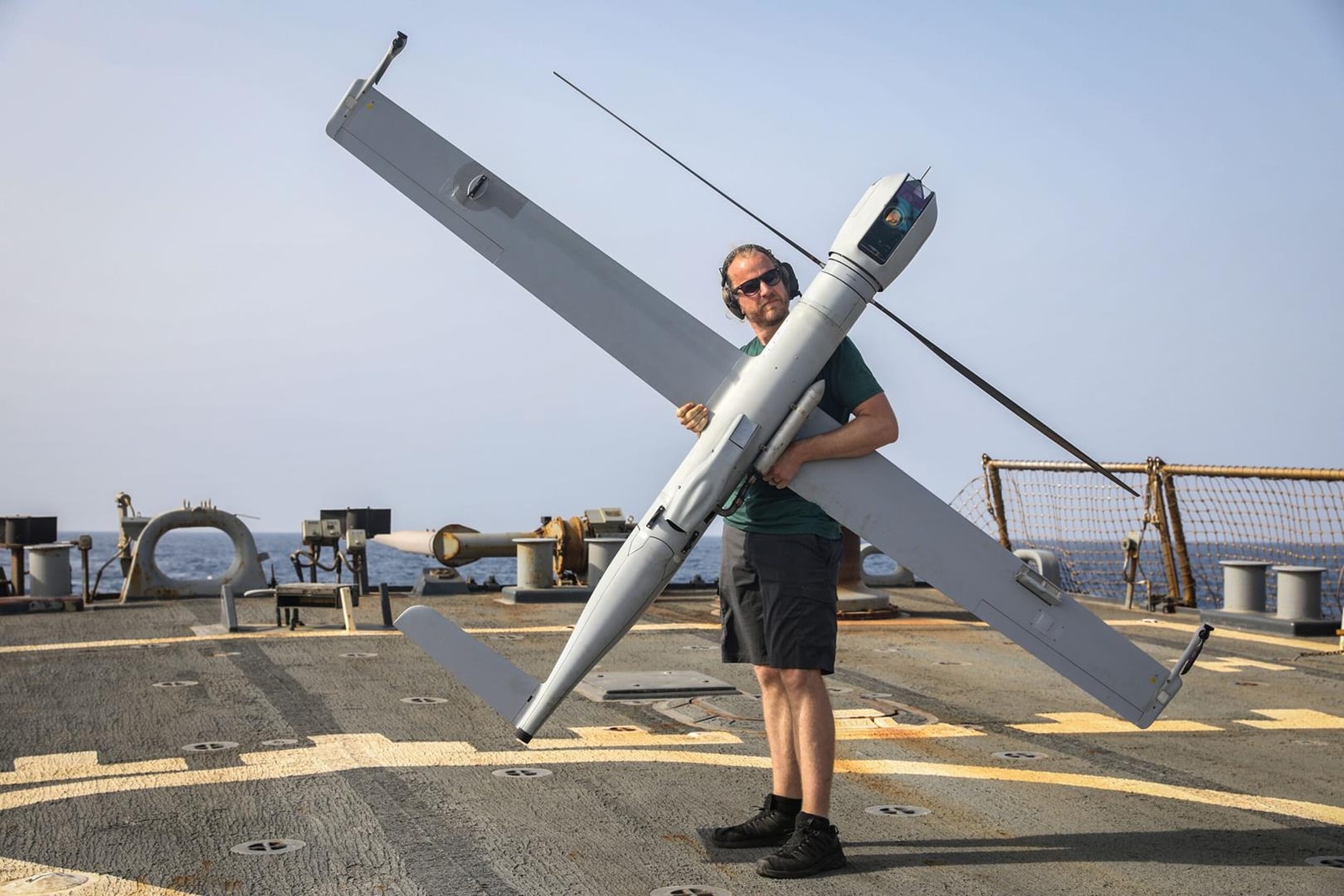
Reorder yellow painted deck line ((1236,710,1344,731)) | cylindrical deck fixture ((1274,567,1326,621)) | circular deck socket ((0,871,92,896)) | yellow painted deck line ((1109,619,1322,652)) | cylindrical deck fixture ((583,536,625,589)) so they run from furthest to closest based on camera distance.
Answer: cylindrical deck fixture ((583,536,625,589)) < cylindrical deck fixture ((1274,567,1326,621)) < yellow painted deck line ((1109,619,1322,652)) < yellow painted deck line ((1236,710,1344,731)) < circular deck socket ((0,871,92,896))

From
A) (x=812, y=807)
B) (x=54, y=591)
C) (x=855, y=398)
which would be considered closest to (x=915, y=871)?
(x=812, y=807)

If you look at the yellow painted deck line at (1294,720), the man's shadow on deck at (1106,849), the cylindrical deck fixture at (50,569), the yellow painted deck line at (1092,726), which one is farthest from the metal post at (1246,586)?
the cylindrical deck fixture at (50,569)

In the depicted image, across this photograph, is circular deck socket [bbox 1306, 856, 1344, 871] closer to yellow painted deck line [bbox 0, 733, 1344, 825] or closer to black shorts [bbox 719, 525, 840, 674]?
yellow painted deck line [bbox 0, 733, 1344, 825]

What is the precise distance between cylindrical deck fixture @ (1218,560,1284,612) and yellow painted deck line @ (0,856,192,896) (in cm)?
1026

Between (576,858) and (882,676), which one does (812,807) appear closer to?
(576,858)

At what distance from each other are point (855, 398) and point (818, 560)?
61 cm

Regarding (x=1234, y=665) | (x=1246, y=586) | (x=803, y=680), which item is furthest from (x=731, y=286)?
(x=1246, y=586)

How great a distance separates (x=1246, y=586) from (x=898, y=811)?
808 centimetres

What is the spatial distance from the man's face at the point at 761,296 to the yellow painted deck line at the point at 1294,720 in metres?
4.03

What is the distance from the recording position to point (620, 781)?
5.28 m

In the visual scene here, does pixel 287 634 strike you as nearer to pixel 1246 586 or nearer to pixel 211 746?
pixel 211 746

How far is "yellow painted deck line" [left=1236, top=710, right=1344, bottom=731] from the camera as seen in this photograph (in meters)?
6.79

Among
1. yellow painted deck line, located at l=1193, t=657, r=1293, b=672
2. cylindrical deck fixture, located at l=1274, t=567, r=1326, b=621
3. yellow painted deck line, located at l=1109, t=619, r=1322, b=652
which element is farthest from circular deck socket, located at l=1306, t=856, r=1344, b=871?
cylindrical deck fixture, located at l=1274, t=567, r=1326, b=621

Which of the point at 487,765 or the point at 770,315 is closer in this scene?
the point at 770,315
